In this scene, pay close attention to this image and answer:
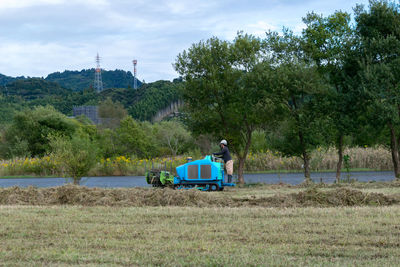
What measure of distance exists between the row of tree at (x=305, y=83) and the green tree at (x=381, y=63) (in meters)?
0.04

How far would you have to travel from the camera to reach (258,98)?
24.1m

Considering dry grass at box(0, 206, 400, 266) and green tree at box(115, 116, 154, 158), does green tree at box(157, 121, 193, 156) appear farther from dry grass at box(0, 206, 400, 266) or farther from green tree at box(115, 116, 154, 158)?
dry grass at box(0, 206, 400, 266)

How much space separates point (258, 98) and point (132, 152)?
1047 inches

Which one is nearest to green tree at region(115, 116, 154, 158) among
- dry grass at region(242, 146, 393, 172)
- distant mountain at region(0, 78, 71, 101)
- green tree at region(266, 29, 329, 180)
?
dry grass at region(242, 146, 393, 172)

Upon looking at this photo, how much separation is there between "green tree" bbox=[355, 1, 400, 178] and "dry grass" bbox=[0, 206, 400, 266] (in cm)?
997

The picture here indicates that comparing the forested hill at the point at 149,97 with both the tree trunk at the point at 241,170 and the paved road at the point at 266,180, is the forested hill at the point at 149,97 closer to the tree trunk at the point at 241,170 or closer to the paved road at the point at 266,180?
the paved road at the point at 266,180

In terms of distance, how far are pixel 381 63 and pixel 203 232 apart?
1531 cm

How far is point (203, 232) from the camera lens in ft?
31.9

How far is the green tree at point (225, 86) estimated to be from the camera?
24.4 m

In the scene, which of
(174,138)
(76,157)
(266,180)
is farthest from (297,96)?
(174,138)

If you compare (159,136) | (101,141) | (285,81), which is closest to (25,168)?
(101,141)

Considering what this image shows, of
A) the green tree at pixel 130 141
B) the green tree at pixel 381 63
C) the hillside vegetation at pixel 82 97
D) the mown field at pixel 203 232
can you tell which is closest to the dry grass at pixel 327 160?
the green tree at pixel 381 63

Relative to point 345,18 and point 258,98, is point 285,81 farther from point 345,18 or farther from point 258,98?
point 345,18

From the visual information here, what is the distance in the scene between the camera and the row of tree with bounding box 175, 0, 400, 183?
72.4 ft
